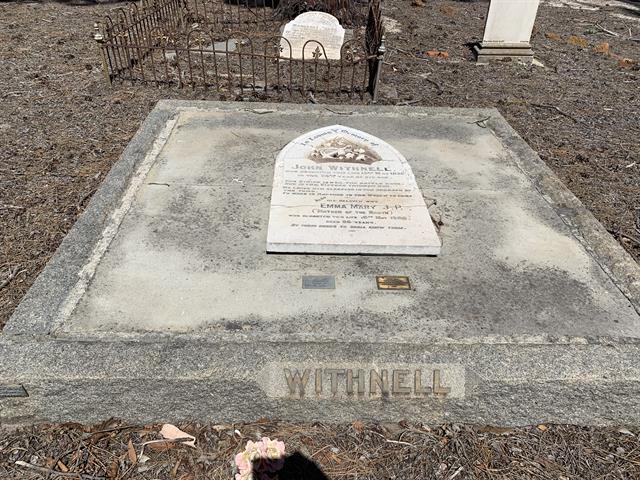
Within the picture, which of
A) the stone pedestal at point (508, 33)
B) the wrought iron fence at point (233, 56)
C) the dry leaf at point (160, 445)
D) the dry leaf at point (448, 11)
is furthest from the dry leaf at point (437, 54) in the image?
the dry leaf at point (160, 445)

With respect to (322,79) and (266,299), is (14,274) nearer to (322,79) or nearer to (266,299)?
(266,299)

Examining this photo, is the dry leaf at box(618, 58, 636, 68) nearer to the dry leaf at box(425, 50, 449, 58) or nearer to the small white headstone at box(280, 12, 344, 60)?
the dry leaf at box(425, 50, 449, 58)

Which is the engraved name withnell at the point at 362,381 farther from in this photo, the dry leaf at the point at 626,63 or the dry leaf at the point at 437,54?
the dry leaf at the point at 626,63

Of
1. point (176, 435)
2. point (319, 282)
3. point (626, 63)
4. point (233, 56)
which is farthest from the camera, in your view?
point (626, 63)

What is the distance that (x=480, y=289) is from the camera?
2723mm

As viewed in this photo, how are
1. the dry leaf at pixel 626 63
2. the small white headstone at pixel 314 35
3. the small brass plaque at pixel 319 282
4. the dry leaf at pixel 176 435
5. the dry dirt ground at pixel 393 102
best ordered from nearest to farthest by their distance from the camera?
the dry leaf at pixel 176 435 → the small brass plaque at pixel 319 282 → the dry dirt ground at pixel 393 102 → the small white headstone at pixel 314 35 → the dry leaf at pixel 626 63

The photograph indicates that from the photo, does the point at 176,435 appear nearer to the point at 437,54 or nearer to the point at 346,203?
the point at 346,203

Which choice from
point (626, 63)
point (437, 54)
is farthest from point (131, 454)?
point (626, 63)

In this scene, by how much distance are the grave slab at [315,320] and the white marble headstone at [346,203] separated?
0.37 feet

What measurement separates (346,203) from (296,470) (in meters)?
1.63

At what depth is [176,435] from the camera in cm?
227

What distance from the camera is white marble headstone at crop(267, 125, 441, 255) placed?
9.52ft

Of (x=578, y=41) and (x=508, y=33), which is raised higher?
(x=508, y=33)

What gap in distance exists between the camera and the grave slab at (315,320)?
2.19 meters
